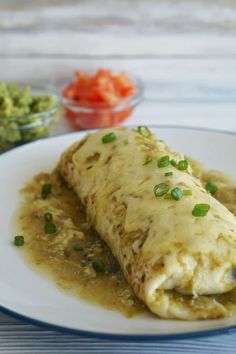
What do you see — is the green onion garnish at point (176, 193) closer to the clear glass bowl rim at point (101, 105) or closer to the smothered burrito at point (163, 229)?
Answer: the smothered burrito at point (163, 229)

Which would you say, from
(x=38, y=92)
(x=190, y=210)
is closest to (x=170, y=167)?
(x=190, y=210)

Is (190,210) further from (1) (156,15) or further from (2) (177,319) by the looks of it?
(1) (156,15)

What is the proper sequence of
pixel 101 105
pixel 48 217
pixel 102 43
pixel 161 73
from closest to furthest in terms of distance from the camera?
pixel 48 217
pixel 101 105
pixel 102 43
pixel 161 73

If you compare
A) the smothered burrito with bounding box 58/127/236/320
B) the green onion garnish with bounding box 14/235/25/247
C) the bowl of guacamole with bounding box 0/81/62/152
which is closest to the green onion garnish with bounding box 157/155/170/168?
the smothered burrito with bounding box 58/127/236/320

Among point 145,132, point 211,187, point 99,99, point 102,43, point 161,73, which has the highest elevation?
point 145,132

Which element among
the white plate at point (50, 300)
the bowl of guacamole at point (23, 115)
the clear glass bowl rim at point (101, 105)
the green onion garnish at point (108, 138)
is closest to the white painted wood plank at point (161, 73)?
the clear glass bowl rim at point (101, 105)

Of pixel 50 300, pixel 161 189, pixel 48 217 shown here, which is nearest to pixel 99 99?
pixel 48 217

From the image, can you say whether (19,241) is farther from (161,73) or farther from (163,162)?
(161,73)

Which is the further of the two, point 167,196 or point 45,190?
point 45,190
